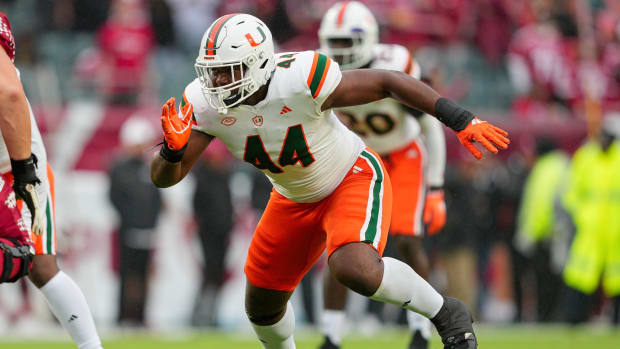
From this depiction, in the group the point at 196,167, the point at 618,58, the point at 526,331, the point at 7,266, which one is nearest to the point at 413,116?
the point at 7,266

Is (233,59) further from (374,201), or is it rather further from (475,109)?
(475,109)

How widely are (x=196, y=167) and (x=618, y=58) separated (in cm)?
646

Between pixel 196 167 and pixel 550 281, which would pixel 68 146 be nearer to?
pixel 196 167

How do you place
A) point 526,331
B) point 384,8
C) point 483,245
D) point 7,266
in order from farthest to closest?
1. point 384,8
2. point 483,245
3. point 526,331
4. point 7,266

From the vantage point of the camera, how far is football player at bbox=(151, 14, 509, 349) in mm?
4891

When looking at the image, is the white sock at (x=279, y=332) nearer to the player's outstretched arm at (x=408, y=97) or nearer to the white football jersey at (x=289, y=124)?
the white football jersey at (x=289, y=124)

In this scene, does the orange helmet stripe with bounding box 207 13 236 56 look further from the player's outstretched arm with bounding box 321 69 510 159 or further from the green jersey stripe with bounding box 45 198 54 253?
the green jersey stripe with bounding box 45 198 54 253

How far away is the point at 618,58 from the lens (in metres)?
14.3

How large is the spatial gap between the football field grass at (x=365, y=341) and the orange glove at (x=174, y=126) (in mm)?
4279

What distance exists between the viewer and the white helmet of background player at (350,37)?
6871 millimetres

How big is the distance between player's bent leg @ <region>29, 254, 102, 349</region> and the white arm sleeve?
272cm

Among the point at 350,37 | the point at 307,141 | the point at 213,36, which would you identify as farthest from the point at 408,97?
the point at 350,37

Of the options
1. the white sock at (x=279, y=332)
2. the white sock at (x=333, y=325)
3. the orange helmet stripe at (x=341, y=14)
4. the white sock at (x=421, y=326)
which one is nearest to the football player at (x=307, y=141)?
the white sock at (x=279, y=332)

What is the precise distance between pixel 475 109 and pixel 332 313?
7.93 meters
